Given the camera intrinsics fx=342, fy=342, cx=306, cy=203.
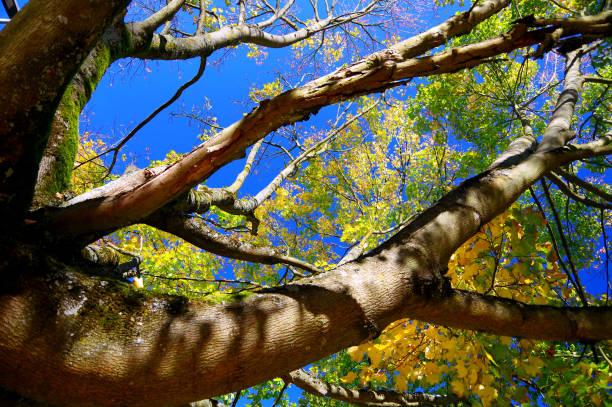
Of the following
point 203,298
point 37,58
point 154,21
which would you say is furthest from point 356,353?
point 154,21

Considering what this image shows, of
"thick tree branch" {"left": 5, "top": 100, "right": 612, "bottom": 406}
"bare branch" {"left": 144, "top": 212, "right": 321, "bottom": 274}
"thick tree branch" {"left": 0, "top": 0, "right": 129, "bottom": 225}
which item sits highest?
"bare branch" {"left": 144, "top": 212, "right": 321, "bottom": 274}

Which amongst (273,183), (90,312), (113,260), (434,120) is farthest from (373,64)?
(434,120)

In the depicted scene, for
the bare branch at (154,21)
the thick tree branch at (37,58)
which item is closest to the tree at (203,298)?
the thick tree branch at (37,58)

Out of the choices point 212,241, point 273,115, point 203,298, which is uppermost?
point 212,241

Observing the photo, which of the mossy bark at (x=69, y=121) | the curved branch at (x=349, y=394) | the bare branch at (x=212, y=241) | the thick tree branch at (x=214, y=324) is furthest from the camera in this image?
the curved branch at (x=349, y=394)

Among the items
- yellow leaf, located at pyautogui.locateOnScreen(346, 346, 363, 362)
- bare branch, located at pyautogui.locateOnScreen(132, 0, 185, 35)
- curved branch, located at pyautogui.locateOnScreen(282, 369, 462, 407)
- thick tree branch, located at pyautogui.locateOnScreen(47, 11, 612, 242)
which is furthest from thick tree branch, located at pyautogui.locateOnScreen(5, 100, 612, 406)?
bare branch, located at pyautogui.locateOnScreen(132, 0, 185, 35)

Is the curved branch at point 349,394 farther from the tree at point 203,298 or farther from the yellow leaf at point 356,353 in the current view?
the tree at point 203,298

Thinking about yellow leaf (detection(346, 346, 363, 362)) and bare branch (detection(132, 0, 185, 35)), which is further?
bare branch (detection(132, 0, 185, 35))

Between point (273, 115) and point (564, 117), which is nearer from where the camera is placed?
point (273, 115)

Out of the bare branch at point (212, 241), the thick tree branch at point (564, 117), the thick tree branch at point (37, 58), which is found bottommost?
the thick tree branch at point (37, 58)

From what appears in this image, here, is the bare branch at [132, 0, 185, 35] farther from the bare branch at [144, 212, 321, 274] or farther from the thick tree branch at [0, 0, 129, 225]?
the thick tree branch at [0, 0, 129, 225]

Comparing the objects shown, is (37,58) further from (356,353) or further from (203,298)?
(356,353)

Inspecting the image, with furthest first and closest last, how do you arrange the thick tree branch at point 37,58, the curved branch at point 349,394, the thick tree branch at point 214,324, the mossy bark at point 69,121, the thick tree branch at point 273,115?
the curved branch at point 349,394 < the mossy bark at point 69,121 < the thick tree branch at point 273,115 < the thick tree branch at point 37,58 < the thick tree branch at point 214,324

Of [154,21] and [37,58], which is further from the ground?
[154,21]
